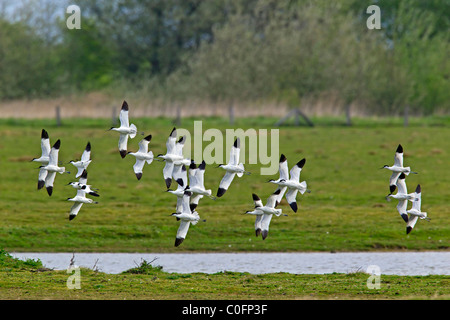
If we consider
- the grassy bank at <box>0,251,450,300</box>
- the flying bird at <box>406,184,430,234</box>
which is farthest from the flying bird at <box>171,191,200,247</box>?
the flying bird at <box>406,184,430,234</box>

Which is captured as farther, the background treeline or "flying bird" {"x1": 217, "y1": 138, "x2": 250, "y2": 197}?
the background treeline

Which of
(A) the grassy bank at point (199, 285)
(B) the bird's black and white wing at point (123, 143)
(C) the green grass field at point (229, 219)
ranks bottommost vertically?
(A) the grassy bank at point (199, 285)

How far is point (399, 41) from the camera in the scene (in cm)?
7544

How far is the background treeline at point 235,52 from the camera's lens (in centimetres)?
6769

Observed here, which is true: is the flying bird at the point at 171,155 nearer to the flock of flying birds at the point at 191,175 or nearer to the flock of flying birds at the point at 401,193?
the flock of flying birds at the point at 191,175

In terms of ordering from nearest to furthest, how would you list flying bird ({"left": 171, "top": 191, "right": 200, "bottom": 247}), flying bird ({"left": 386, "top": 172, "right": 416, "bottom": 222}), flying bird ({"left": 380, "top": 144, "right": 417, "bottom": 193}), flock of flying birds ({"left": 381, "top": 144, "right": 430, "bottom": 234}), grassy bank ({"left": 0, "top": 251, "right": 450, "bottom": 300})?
flying bird ({"left": 380, "top": 144, "right": 417, "bottom": 193}), flock of flying birds ({"left": 381, "top": 144, "right": 430, "bottom": 234}), flying bird ({"left": 386, "top": 172, "right": 416, "bottom": 222}), flying bird ({"left": 171, "top": 191, "right": 200, "bottom": 247}), grassy bank ({"left": 0, "top": 251, "right": 450, "bottom": 300})

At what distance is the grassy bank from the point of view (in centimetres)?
1850

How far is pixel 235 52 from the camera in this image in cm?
7375

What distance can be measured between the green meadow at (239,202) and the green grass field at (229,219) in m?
0.05

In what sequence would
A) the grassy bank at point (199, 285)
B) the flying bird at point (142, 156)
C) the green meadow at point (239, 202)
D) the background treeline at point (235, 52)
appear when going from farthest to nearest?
1. the background treeline at point (235, 52)
2. the green meadow at point (239, 202)
3. the grassy bank at point (199, 285)
4. the flying bird at point (142, 156)

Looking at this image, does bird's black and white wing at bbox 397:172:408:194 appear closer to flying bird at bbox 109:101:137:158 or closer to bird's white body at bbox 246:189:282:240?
bird's white body at bbox 246:189:282:240

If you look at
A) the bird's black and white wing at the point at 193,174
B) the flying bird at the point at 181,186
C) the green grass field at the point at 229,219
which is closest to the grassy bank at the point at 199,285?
the green grass field at the point at 229,219

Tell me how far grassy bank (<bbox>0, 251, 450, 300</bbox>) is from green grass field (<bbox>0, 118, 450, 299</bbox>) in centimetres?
3

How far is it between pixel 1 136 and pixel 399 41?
126 feet
